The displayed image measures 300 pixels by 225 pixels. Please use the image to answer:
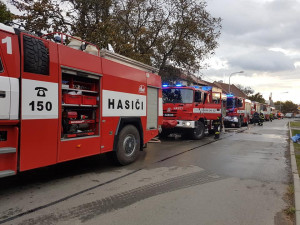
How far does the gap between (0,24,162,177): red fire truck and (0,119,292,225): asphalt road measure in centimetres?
62

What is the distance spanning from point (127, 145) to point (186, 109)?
547 cm

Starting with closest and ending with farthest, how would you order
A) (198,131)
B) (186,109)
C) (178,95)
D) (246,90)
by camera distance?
(186,109)
(178,95)
(198,131)
(246,90)

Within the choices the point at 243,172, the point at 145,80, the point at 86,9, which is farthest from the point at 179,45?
the point at 243,172

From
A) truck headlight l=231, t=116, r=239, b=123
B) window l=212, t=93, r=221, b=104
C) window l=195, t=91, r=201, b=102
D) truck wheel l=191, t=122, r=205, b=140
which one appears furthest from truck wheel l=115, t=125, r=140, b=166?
truck headlight l=231, t=116, r=239, b=123

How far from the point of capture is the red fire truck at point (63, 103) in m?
3.97

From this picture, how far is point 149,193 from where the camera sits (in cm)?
473

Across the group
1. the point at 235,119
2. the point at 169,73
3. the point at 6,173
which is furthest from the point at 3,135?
the point at 235,119

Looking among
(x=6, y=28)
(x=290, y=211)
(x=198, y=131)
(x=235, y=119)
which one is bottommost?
(x=290, y=211)

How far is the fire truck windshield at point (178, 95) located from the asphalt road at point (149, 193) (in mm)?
A: 4802

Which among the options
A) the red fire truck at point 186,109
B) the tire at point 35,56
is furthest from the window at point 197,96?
the tire at point 35,56

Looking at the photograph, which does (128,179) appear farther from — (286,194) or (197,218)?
(286,194)

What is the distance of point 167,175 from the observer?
19.7 feet

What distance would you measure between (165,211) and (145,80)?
4226 mm

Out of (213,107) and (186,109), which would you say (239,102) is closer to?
(213,107)
